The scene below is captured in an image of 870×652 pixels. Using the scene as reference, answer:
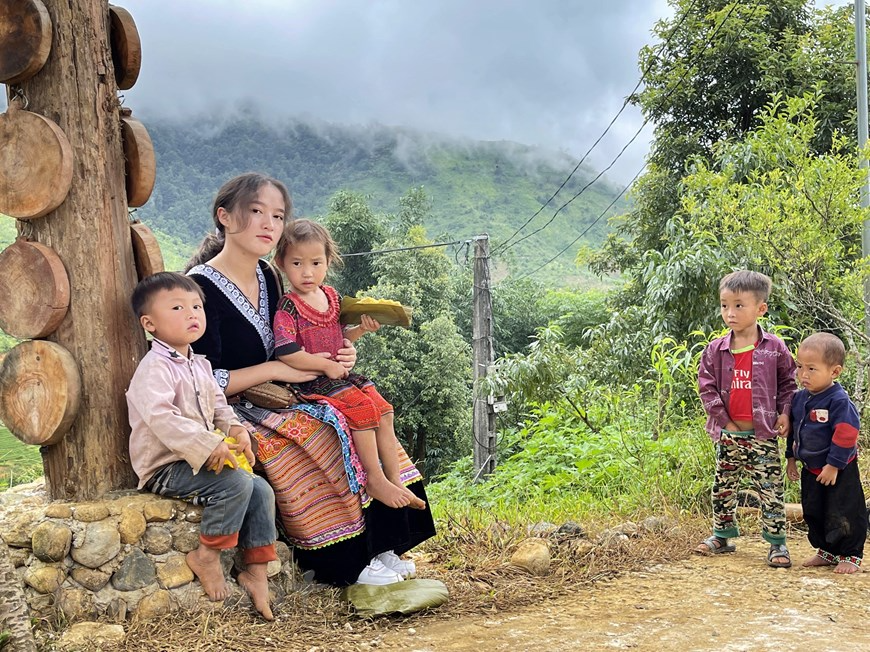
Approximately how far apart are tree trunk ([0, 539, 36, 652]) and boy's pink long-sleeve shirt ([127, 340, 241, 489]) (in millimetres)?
560

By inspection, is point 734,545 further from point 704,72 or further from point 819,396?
point 704,72

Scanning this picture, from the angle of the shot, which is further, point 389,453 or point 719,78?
point 719,78

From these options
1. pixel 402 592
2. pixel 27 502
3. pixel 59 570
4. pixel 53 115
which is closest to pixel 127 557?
pixel 59 570

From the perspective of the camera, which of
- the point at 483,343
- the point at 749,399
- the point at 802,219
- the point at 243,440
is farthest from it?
the point at 483,343

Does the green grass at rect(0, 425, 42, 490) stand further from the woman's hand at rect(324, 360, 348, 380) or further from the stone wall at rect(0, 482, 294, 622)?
the woman's hand at rect(324, 360, 348, 380)

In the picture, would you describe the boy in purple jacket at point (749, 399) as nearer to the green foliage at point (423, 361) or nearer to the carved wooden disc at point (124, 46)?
the carved wooden disc at point (124, 46)

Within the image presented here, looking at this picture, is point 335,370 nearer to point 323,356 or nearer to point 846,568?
point 323,356

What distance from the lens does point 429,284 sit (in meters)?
19.9

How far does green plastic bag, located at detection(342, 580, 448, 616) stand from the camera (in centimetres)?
332

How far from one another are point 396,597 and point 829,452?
2.14 m

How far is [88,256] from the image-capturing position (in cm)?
302

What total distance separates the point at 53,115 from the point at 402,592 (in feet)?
7.67

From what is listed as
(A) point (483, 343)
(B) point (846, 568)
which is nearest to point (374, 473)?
(B) point (846, 568)

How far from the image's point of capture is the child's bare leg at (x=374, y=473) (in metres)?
3.38
